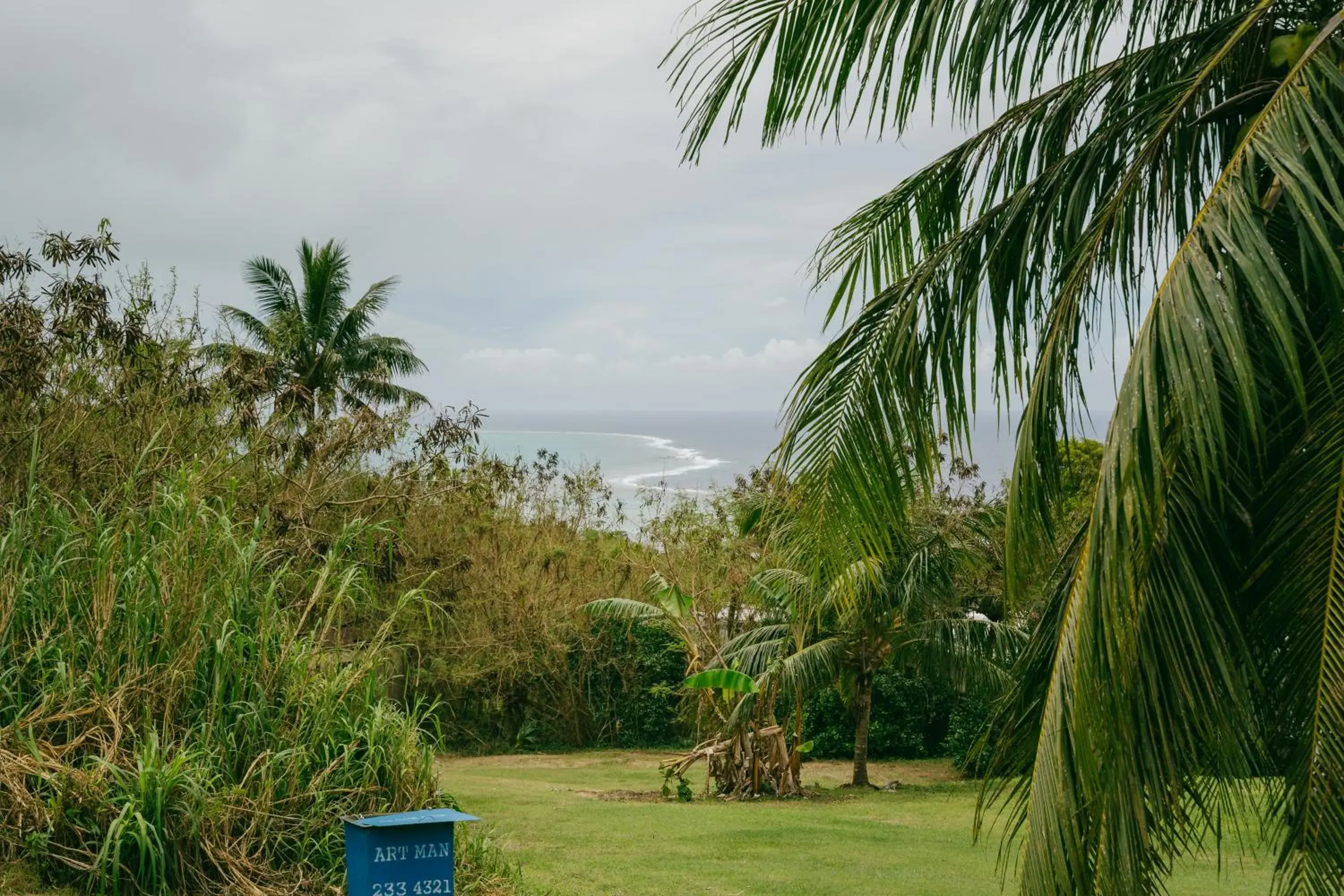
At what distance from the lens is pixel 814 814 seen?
14.4 m

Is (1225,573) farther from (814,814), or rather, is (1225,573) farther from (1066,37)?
(814,814)

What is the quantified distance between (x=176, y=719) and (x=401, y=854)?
2258mm

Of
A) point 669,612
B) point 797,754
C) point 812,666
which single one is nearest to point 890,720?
point 797,754

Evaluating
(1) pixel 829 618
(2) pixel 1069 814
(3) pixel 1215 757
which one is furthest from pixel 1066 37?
(1) pixel 829 618

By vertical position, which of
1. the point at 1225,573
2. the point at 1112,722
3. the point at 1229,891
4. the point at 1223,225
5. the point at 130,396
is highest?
the point at 130,396

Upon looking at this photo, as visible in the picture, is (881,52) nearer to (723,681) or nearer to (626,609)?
(723,681)

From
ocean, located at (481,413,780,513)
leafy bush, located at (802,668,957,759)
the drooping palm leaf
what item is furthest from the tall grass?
leafy bush, located at (802,668,957,759)

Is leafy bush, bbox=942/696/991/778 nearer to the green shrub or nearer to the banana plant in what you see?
the banana plant

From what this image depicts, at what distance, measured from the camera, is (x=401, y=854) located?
4.88 meters

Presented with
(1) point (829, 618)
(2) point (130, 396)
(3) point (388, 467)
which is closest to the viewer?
(2) point (130, 396)

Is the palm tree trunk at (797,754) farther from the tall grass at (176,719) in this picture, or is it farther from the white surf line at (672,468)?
the white surf line at (672,468)

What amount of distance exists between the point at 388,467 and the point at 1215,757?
11635 mm

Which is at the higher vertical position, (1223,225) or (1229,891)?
(1223,225)

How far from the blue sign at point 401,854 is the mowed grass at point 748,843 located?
2.97 meters
